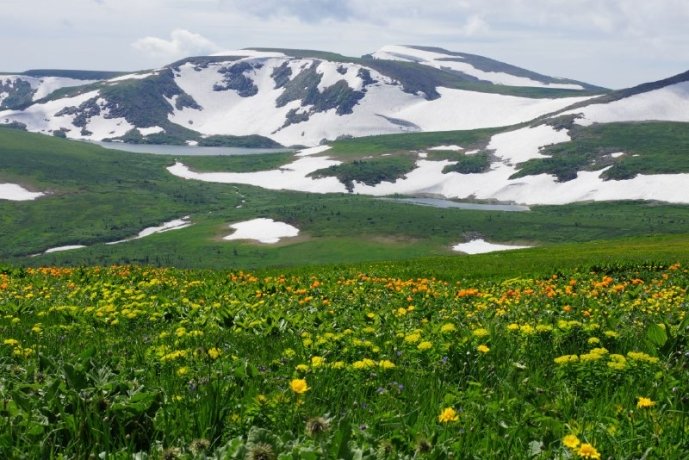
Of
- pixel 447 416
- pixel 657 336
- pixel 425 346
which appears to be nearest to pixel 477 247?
pixel 657 336

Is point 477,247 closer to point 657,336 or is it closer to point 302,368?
point 657,336

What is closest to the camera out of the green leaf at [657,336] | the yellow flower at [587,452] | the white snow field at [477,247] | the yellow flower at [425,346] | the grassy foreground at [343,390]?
the yellow flower at [587,452]

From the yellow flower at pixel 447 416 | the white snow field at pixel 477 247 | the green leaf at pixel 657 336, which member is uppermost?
the yellow flower at pixel 447 416

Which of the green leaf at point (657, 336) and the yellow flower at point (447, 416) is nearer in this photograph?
the yellow flower at point (447, 416)

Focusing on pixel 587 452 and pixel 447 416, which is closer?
pixel 587 452

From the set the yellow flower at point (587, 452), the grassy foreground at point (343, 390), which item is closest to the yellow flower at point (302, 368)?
the grassy foreground at point (343, 390)

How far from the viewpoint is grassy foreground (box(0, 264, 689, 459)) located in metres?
4.47

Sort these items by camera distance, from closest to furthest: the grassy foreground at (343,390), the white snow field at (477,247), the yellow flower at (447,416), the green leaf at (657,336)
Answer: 1. the grassy foreground at (343,390)
2. the yellow flower at (447,416)
3. the green leaf at (657,336)
4. the white snow field at (477,247)

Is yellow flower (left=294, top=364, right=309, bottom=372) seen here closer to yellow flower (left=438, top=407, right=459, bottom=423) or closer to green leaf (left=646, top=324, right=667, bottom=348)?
yellow flower (left=438, top=407, right=459, bottom=423)

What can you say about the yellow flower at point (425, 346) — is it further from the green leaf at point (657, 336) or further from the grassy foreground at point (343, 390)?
the green leaf at point (657, 336)

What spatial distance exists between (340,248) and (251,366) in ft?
602

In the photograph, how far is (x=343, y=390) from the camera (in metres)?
6.31

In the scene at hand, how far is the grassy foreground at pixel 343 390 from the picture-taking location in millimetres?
4469

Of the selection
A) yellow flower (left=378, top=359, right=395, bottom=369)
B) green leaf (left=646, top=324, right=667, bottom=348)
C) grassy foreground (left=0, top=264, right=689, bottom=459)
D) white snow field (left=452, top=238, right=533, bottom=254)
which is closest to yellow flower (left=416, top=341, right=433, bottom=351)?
grassy foreground (left=0, top=264, right=689, bottom=459)
